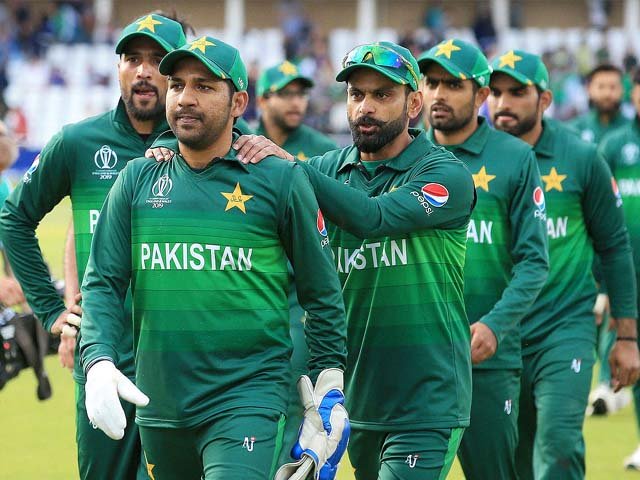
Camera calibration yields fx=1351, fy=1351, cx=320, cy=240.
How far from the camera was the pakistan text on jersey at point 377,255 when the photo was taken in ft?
19.0

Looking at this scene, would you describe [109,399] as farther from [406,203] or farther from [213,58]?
[406,203]

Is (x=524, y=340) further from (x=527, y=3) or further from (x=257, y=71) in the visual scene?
(x=527, y=3)

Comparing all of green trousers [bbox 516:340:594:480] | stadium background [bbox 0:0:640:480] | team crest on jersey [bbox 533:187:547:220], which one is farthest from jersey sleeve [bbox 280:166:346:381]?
stadium background [bbox 0:0:640:480]

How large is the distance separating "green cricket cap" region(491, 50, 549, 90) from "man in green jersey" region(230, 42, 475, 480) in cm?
194

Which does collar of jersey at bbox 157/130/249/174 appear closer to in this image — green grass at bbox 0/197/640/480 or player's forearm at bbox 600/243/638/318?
player's forearm at bbox 600/243/638/318

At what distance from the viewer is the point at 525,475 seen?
25.1 ft

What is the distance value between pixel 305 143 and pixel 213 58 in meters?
5.20

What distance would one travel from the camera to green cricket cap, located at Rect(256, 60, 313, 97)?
11.0 meters

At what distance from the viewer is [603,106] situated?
13.2 meters

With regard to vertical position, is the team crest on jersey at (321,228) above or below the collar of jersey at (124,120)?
below

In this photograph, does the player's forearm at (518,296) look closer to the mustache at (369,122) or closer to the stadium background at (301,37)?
the mustache at (369,122)

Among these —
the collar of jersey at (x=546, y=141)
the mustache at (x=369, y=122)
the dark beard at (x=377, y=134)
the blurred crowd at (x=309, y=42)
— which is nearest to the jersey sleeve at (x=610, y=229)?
the collar of jersey at (x=546, y=141)

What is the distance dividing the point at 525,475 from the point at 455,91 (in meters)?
2.27

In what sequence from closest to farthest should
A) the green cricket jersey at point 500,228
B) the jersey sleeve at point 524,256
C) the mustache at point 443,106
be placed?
the jersey sleeve at point 524,256, the green cricket jersey at point 500,228, the mustache at point 443,106
